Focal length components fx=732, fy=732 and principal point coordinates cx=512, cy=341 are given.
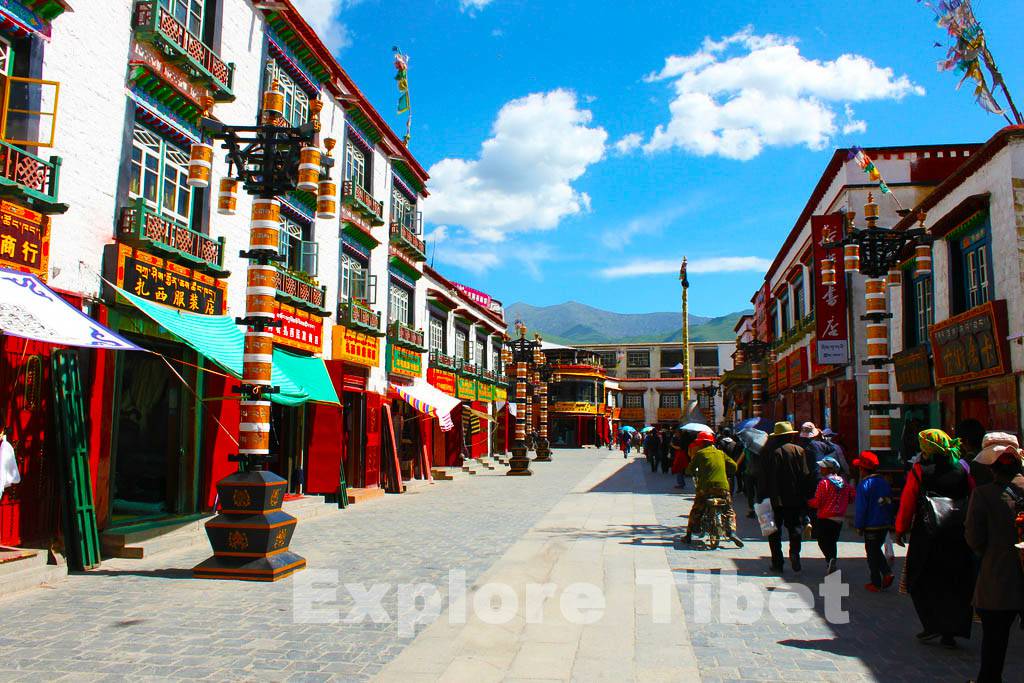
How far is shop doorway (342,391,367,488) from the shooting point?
18.4 meters

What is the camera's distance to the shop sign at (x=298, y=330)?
14961 mm

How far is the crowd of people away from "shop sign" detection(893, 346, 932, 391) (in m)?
7.80

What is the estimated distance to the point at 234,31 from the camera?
44.8ft

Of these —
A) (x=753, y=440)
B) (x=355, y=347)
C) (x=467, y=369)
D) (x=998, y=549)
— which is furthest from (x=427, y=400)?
(x=998, y=549)

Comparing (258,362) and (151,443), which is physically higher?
(258,362)

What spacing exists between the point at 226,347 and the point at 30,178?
337cm

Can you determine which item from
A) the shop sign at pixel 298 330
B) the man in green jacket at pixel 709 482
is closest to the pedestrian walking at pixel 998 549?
the man in green jacket at pixel 709 482

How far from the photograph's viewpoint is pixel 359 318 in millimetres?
19031

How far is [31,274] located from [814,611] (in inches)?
367

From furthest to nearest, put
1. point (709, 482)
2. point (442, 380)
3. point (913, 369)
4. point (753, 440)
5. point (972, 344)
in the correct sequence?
point (442, 380), point (913, 369), point (753, 440), point (972, 344), point (709, 482)

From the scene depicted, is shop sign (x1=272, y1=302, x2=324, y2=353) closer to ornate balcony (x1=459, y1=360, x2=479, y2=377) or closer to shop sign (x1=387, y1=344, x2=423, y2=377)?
shop sign (x1=387, y1=344, x2=423, y2=377)

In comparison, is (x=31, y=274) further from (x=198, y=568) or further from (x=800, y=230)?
(x=800, y=230)

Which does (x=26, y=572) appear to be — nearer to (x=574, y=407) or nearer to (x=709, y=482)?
(x=709, y=482)

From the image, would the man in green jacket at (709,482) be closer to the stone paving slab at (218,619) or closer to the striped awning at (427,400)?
the stone paving slab at (218,619)
